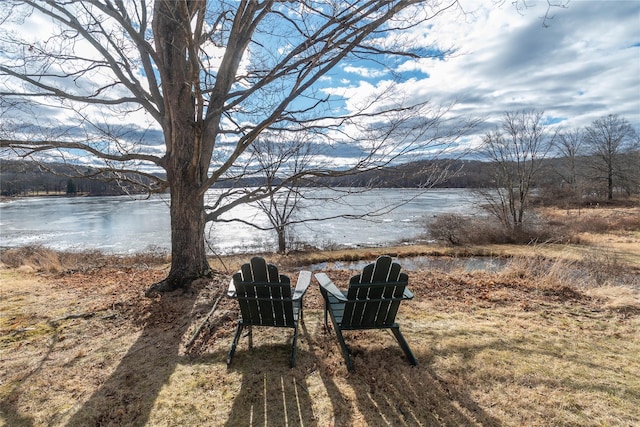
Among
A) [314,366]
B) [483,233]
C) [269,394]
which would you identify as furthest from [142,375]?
[483,233]

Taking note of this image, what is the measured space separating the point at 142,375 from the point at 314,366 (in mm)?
1338

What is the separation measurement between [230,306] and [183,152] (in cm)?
204

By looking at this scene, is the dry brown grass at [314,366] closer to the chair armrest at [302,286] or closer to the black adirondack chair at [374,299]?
the black adirondack chair at [374,299]

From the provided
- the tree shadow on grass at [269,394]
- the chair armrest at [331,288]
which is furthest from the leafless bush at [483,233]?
the tree shadow on grass at [269,394]

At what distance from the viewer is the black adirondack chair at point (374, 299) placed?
2547 mm

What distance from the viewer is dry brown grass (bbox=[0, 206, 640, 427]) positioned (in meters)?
2.06

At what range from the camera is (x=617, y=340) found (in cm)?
313

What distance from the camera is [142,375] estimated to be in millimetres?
2482

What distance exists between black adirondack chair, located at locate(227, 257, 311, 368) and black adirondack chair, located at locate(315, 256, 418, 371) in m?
0.38

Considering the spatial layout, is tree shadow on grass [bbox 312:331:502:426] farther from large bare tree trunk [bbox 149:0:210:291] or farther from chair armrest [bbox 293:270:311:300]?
large bare tree trunk [bbox 149:0:210:291]

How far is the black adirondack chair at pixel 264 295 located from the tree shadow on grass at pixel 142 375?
57cm

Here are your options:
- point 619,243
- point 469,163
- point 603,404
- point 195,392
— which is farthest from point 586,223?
point 195,392

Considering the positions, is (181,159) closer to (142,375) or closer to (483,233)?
(142,375)

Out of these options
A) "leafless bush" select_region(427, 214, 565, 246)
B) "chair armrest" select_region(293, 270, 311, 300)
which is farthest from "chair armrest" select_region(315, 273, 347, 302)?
"leafless bush" select_region(427, 214, 565, 246)
